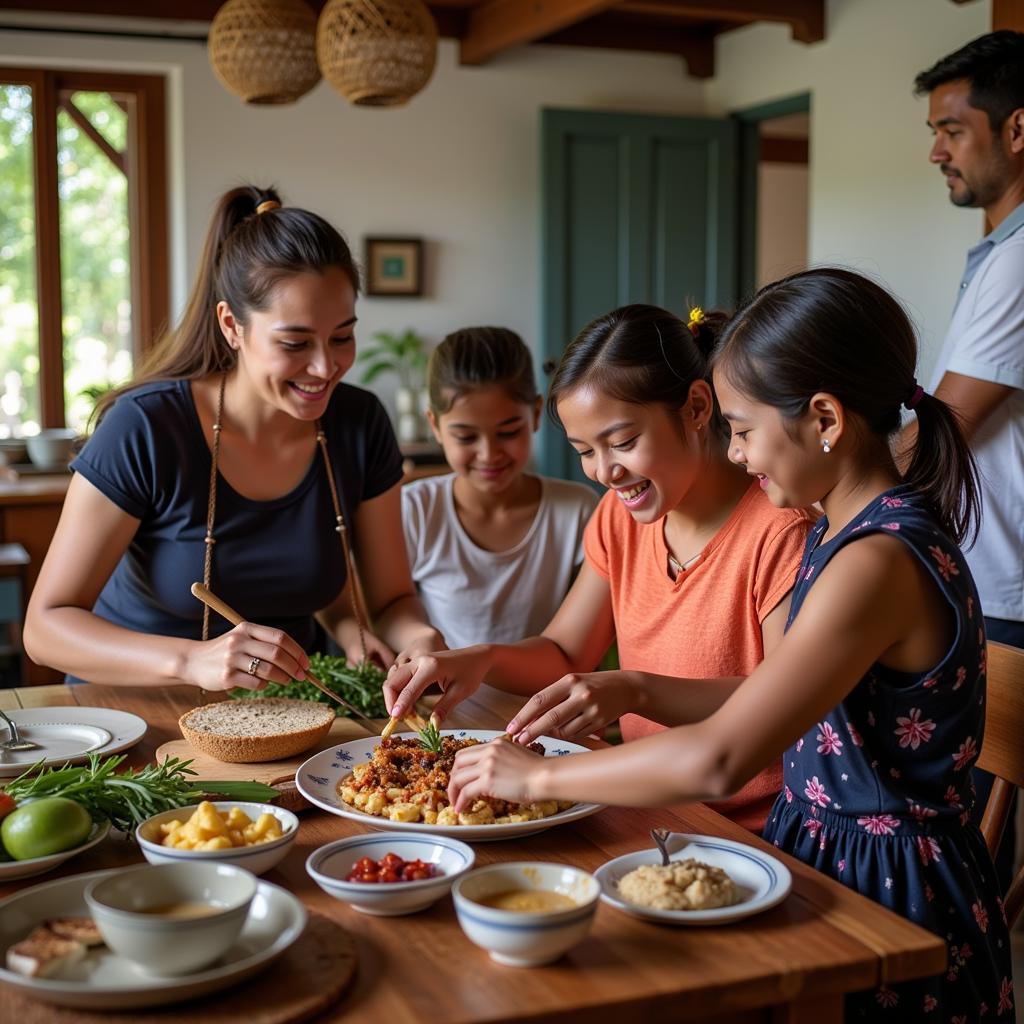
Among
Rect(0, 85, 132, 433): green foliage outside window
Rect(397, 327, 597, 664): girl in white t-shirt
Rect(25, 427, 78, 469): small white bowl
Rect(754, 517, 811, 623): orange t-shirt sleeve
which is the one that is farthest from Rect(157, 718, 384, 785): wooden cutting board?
Rect(0, 85, 132, 433): green foliage outside window

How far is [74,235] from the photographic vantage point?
5500 millimetres

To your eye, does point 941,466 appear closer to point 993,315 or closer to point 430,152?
point 993,315

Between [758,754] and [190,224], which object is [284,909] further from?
[190,224]

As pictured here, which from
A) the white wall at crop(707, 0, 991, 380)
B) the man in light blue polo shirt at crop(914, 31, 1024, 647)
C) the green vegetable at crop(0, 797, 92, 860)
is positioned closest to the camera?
the green vegetable at crop(0, 797, 92, 860)

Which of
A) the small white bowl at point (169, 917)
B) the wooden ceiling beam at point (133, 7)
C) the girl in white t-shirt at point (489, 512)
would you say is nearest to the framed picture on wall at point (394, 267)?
the wooden ceiling beam at point (133, 7)

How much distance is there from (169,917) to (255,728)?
0.65 meters

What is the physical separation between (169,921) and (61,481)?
4.10m

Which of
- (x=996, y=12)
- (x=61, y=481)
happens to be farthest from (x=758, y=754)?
(x=61, y=481)

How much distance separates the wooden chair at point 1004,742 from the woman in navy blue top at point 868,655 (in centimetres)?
18

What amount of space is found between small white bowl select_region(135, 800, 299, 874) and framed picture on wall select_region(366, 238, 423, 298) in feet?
A: 15.4

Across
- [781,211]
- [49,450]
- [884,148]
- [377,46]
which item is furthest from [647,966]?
[781,211]

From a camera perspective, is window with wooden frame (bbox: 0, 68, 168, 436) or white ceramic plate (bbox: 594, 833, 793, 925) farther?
window with wooden frame (bbox: 0, 68, 168, 436)

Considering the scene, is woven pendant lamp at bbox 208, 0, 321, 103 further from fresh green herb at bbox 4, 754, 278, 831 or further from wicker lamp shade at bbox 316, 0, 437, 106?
fresh green herb at bbox 4, 754, 278, 831

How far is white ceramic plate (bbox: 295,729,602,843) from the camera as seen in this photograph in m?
1.30
